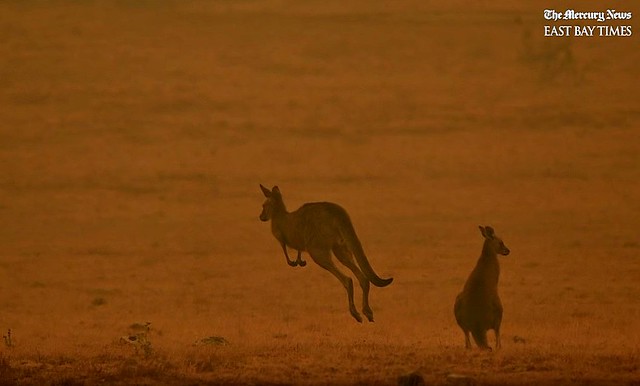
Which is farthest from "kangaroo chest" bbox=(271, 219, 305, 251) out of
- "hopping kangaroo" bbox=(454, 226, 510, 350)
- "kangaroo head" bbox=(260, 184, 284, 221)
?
"hopping kangaroo" bbox=(454, 226, 510, 350)

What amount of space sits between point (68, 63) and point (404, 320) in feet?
63.5

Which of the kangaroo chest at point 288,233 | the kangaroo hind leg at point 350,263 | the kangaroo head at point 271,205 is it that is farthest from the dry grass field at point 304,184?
the kangaroo head at point 271,205

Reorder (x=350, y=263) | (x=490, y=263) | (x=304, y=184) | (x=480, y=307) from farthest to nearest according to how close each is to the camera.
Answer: (x=304, y=184)
(x=350, y=263)
(x=490, y=263)
(x=480, y=307)

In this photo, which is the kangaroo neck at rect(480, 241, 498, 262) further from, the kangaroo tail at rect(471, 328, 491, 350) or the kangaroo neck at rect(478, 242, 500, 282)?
the kangaroo tail at rect(471, 328, 491, 350)

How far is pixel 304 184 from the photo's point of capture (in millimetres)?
31031

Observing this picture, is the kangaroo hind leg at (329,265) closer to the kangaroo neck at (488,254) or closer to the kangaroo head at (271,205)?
the kangaroo head at (271,205)

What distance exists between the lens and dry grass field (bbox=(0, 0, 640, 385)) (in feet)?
45.8

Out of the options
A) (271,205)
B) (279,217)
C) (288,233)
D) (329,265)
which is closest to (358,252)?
(329,265)

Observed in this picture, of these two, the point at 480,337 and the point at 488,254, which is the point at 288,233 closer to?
the point at 488,254

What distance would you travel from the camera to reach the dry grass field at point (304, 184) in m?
14.0

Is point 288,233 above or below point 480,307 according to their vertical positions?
above

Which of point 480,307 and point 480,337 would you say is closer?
point 480,307

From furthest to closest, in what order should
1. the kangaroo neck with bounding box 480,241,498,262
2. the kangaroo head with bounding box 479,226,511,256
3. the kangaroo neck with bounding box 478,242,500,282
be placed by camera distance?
the kangaroo head with bounding box 479,226,511,256, the kangaroo neck with bounding box 480,241,498,262, the kangaroo neck with bounding box 478,242,500,282

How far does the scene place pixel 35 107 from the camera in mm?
34281
